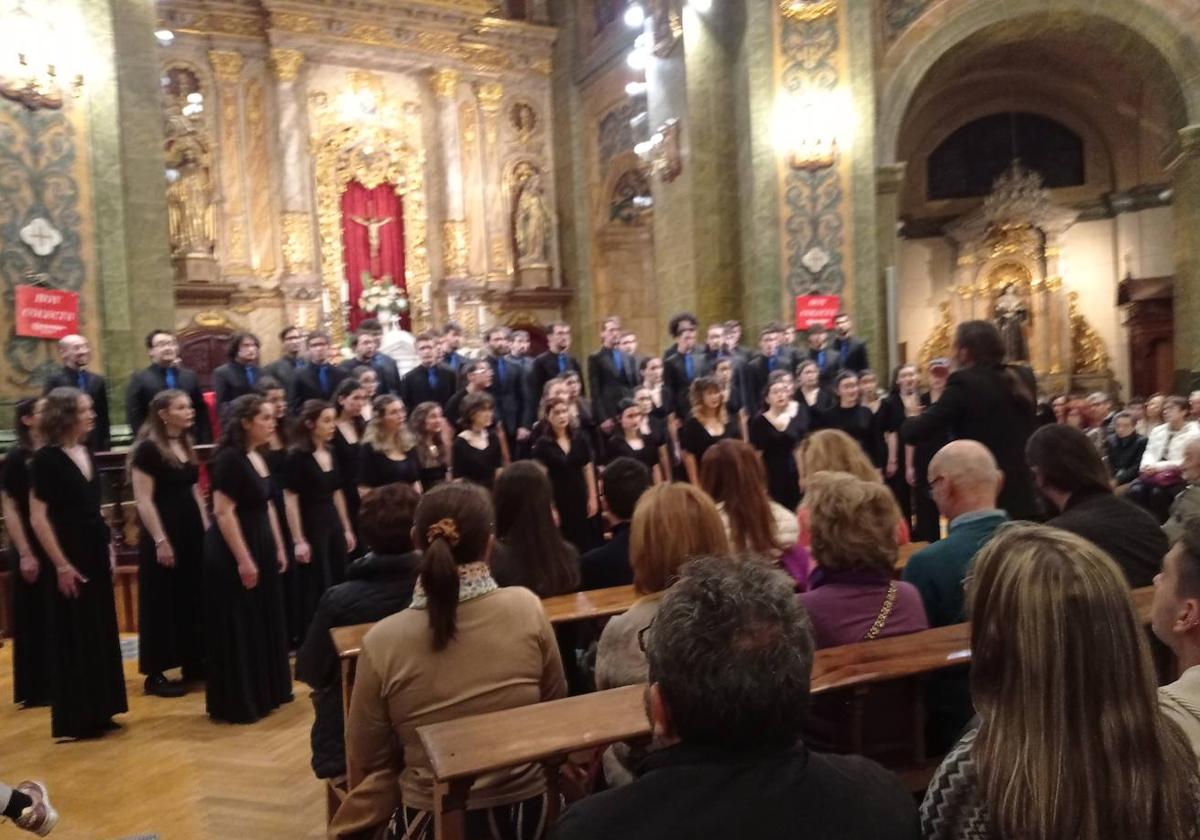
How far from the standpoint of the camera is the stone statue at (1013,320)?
14.6m

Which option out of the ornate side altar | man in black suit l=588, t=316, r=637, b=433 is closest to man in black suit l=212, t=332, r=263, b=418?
man in black suit l=588, t=316, r=637, b=433

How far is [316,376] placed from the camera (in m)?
8.09

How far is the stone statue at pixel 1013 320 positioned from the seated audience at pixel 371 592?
531 inches

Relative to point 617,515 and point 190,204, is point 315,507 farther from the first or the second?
point 190,204

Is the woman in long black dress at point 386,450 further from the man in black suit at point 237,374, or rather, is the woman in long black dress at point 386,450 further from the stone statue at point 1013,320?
the stone statue at point 1013,320

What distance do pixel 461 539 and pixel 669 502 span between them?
590 millimetres

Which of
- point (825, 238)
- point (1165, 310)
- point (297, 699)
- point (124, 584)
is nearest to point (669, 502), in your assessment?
point (297, 699)

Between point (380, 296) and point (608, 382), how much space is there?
Answer: 717cm

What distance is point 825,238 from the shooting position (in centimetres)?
1018

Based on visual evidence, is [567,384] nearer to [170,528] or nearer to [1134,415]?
[170,528]

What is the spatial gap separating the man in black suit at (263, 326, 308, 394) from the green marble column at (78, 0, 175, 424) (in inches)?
50.3

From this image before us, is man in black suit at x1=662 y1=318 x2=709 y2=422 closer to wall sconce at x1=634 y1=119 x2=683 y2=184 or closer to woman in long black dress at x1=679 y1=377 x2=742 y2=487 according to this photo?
woman in long black dress at x1=679 y1=377 x2=742 y2=487

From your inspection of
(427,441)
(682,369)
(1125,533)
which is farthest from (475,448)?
(1125,533)

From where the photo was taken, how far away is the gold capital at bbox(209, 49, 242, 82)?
1370 centimetres
